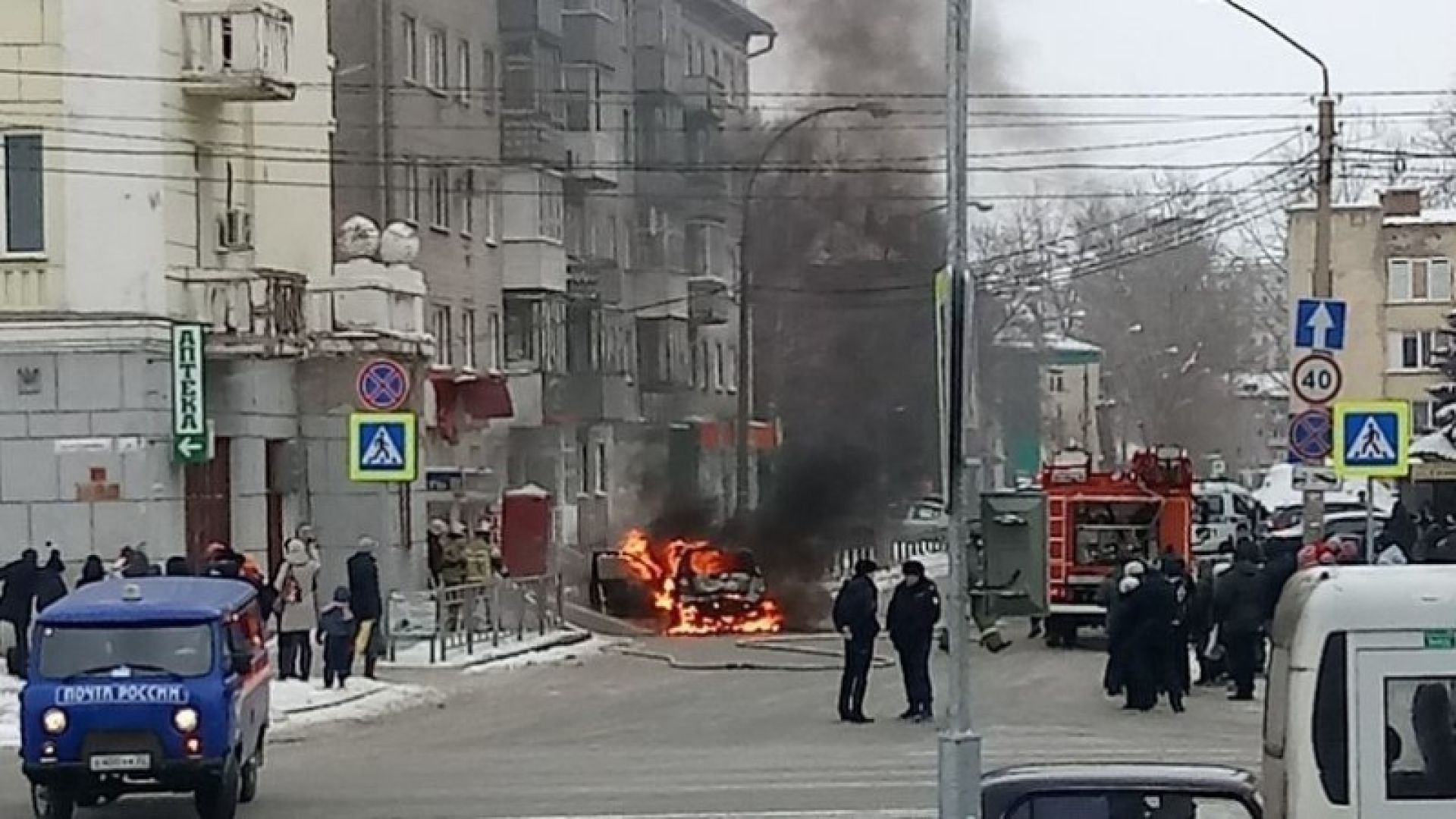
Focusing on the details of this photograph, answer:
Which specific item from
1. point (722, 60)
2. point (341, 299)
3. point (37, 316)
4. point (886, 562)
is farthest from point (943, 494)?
point (722, 60)

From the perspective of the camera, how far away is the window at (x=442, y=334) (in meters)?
52.9

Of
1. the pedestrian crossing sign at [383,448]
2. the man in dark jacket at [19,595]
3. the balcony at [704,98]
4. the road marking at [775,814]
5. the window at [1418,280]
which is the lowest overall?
the road marking at [775,814]

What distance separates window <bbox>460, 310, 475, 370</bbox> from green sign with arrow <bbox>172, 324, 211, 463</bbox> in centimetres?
1953

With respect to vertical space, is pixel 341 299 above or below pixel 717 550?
above

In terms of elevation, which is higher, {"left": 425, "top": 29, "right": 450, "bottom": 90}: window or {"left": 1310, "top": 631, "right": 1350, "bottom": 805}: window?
{"left": 425, "top": 29, "right": 450, "bottom": 90}: window

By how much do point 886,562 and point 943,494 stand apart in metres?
45.1

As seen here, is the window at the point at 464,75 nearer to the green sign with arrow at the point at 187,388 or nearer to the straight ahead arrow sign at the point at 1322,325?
Result: the green sign with arrow at the point at 187,388

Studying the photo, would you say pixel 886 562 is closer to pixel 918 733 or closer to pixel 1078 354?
pixel 918 733

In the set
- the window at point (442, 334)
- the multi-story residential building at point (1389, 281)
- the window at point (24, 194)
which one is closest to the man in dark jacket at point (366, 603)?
the window at point (24, 194)

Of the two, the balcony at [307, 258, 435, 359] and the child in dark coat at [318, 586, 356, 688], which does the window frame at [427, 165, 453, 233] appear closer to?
the balcony at [307, 258, 435, 359]

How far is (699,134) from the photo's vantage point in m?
70.7

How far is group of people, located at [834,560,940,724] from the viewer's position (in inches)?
1082

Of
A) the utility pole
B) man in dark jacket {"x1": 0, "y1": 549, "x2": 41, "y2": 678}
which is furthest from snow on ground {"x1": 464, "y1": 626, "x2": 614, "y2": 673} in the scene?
the utility pole

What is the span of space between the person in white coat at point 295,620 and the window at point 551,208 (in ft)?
89.2
